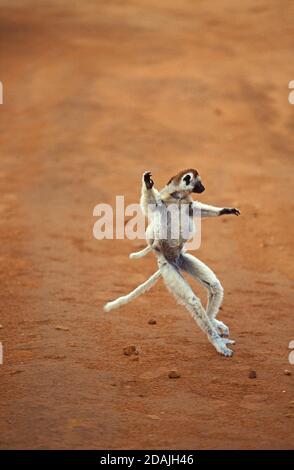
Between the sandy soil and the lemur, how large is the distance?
39cm

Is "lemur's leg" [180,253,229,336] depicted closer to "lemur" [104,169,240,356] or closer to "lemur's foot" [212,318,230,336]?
"lemur" [104,169,240,356]

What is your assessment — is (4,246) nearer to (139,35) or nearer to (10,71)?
(10,71)

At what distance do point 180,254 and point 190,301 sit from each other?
57cm

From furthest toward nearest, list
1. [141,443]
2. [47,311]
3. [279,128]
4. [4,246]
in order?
[279,128]
[4,246]
[47,311]
[141,443]

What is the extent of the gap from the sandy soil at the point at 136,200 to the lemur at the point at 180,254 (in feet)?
1.29

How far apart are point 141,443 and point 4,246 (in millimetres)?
5987

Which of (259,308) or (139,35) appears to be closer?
(259,308)

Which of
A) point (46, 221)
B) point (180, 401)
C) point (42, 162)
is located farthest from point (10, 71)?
point (180, 401)

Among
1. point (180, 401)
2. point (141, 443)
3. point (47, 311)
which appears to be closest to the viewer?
point (141, 443)

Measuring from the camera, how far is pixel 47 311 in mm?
8461

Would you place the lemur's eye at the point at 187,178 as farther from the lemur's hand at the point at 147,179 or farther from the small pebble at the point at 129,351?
the small pebble at the point at 129,351

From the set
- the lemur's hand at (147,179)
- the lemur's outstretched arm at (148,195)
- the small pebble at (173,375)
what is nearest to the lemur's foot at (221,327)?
the small pebble at (173,375)

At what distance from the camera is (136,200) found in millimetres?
13156

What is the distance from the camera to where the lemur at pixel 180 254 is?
714 centimetres
